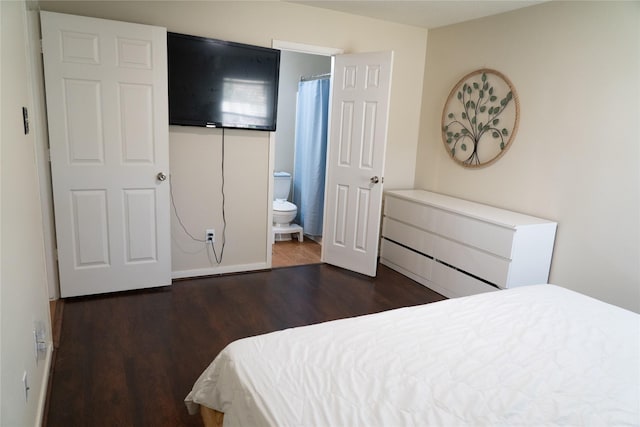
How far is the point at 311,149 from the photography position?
16.1 ft

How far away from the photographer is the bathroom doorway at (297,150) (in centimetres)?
486

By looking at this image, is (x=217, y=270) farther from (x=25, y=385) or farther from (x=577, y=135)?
(x=577, y=135)

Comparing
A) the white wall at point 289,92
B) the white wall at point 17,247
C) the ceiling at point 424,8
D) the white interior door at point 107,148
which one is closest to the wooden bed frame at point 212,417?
the white wall at point 17,247

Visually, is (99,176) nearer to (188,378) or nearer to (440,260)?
(188,378)

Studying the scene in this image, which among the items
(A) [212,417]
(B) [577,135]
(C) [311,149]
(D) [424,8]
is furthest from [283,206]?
(A) [212,417]

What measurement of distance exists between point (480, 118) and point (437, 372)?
9.26 feet

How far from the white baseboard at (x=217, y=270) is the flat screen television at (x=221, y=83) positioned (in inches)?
49.7

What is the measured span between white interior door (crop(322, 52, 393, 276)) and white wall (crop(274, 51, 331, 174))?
1475 millimetres

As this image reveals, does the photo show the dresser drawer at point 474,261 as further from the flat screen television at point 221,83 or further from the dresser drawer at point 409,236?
the flat screen television at point 221,83

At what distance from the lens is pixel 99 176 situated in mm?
2955

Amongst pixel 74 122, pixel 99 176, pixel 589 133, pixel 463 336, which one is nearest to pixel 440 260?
pixel 589 133

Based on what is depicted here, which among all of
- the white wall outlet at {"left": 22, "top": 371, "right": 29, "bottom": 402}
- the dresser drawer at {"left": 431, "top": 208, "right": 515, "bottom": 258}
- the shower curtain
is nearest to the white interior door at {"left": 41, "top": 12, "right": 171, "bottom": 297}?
the white wall outlet at {"left": 22, "top": 371, "right": 29, "bottom": 402}

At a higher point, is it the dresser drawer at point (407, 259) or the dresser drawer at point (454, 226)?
the dresser drawer at point (454, 226)

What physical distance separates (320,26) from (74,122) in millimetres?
2176
